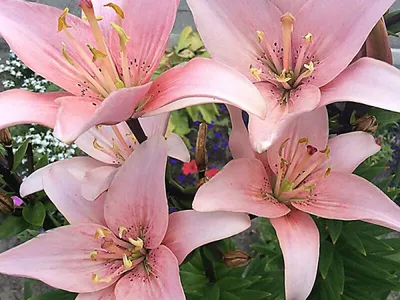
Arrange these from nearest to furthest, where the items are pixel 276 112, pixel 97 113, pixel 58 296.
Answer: pixel 97 113
pixel 276 112
pixel 58 296

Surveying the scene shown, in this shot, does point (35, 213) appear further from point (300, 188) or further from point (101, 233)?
point (300, 188)

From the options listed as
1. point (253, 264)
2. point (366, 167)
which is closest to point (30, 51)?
point (366, 167)

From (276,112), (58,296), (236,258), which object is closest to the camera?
(276,112)

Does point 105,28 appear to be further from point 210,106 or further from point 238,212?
point 210,106

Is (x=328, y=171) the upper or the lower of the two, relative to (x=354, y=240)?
upper

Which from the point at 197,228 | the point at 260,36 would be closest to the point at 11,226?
the point at 197,228

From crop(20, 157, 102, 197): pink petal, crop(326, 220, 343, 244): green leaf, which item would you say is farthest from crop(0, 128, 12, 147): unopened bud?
crop(326, 220, 343, 244): green leaf
